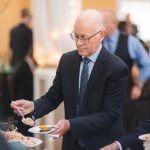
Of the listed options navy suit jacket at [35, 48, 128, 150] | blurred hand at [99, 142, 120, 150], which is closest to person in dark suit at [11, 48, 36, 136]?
navy suit jacket at [35, 48, 128, 150]

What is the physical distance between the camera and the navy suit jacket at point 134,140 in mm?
3104

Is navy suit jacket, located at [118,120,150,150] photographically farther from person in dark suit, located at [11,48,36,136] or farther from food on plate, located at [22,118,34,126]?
person in dark suit, located at [11,48,36,136]

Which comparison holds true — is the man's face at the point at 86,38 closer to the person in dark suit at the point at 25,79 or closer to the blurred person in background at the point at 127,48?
the blurred person in background at the point at 127,48

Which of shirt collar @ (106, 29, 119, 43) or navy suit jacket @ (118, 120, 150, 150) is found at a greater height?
shirt collar @ (106, 29, 119, 43)

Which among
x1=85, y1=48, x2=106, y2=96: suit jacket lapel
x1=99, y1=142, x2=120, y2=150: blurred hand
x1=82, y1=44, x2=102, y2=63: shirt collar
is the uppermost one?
x1=82, y1=44, x2=102, y2=63: shirt collar

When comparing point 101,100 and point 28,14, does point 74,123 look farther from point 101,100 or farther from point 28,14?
point 28,14

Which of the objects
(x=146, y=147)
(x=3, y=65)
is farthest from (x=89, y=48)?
(x=3, y=65)

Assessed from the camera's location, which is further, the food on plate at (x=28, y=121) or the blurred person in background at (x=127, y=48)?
the blurred person in background at (x=127, y=48)

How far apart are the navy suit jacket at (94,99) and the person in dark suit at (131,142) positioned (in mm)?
109

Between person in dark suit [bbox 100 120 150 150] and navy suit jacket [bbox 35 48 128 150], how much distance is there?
11 cm

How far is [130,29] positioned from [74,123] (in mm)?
3720

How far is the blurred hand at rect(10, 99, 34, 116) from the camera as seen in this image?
315 cm

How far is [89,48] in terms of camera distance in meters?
3.09

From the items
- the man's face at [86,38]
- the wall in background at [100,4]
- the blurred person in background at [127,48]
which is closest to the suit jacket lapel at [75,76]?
the man's face at [86,38]
